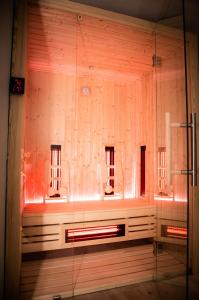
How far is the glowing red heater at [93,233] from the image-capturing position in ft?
10.0

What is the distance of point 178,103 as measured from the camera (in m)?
2.19

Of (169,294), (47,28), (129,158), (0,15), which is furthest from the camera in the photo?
(129,158)

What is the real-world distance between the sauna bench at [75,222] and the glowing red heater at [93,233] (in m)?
0.04

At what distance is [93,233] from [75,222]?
13.6 inches

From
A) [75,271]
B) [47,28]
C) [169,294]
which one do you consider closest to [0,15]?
[47,28]

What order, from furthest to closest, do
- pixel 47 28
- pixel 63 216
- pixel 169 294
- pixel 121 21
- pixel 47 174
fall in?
pixel 47 174
pixel 63 216
pixel 47 28
pixel 121 21
pixel 169 294

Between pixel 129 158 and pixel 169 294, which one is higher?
pixel 129 158

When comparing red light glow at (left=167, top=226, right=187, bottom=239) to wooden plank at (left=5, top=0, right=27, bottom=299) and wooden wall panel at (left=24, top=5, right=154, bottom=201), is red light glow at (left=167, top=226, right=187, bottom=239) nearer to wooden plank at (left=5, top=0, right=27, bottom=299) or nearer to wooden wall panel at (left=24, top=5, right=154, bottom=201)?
wooden plank at (left=5, top=0, right=27, bottom=299)

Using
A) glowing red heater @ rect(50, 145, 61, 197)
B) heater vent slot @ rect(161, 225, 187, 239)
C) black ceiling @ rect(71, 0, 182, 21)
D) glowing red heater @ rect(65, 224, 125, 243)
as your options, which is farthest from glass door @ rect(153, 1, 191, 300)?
glowing red heater @ rect(50, 145, 61, 197)

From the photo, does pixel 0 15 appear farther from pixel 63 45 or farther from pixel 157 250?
pixel 157 250

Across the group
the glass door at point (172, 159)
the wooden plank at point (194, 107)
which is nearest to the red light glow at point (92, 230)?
the glass door at point (172, 159)

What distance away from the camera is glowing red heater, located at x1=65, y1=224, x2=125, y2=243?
3.05 metres

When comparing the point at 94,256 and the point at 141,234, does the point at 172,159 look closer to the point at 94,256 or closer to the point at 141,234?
the point at 141,234

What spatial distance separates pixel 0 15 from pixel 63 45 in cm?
137
